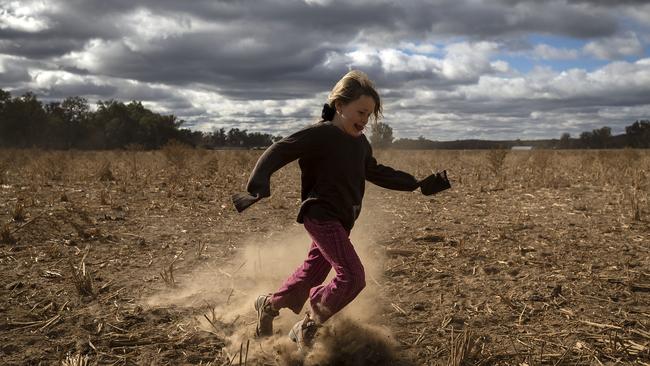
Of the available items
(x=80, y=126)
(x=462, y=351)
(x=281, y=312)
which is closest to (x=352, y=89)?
(x=462, y=351)

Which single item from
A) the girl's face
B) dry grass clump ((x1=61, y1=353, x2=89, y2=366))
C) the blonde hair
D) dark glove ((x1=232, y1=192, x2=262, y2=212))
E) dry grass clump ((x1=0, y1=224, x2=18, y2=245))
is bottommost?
dry grass clump ((x1=61, y1=353, x2=89, y2=366))

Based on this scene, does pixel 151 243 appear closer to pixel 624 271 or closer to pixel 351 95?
pixel 351 95

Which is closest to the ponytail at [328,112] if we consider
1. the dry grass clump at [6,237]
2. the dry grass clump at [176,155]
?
the dry grass clump at [6,237]

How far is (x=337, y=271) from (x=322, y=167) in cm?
65

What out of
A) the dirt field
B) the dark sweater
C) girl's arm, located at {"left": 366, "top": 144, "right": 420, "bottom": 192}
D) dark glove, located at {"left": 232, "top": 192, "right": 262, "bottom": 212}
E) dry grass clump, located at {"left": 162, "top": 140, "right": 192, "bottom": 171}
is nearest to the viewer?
dark glove, located at {"left": 232, "top": 192, "right": 262, "bottom": 212}

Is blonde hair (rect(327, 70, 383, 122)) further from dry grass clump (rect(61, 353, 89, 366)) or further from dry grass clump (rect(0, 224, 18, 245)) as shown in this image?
dry grass clump (rect(0, 224, 18, 245))

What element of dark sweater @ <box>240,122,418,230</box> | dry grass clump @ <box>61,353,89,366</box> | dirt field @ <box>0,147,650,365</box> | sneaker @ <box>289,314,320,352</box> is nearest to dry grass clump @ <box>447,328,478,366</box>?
dirt field @ <box>0,147,650,365</box>

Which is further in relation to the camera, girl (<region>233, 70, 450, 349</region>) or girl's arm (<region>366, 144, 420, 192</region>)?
girl's arm (<region>366, 144, 420, 192</region>)

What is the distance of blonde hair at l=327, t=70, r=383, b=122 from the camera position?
3.49 metres

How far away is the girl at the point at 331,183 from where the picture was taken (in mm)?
3416

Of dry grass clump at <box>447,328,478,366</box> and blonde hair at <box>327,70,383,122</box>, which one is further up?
blonde hair at <box>327,70,383,122</box>

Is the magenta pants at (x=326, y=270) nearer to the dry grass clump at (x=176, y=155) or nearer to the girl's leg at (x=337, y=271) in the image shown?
the girl's leg at (x=337, y=271)

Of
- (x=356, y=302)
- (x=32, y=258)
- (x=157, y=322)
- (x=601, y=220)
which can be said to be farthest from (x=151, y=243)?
(x=601, y=220)

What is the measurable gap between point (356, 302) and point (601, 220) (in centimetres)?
476
